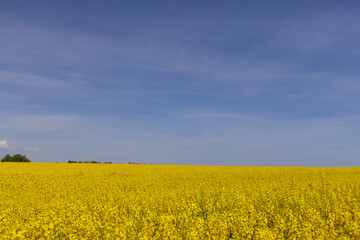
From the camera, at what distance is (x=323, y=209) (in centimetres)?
1130

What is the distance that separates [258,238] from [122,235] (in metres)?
3.21

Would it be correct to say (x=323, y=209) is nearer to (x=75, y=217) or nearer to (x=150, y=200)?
(x=150, y=200)

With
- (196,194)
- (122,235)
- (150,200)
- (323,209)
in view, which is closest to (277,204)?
(323,209)

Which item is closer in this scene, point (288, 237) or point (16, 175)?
point (288, 237)

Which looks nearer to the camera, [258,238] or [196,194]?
[258,238]

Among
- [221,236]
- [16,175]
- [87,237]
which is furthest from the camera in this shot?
[16,175]

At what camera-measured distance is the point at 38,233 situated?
7.85 m

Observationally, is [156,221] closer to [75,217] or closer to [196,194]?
[75,217]

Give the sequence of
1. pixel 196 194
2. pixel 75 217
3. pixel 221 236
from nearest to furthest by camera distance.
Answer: pixel 221 236 < pixel 75 217 < pixel 196 194

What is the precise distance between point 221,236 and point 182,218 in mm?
1714

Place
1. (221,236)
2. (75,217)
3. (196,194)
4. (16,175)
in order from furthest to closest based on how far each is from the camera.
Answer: (16,175)
(196,194)
(75,217)
(221,236)

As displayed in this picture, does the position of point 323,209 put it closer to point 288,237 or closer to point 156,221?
point 288,237

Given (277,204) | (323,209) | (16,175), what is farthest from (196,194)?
(16,175)

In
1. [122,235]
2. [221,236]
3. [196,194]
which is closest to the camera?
[122,235]
